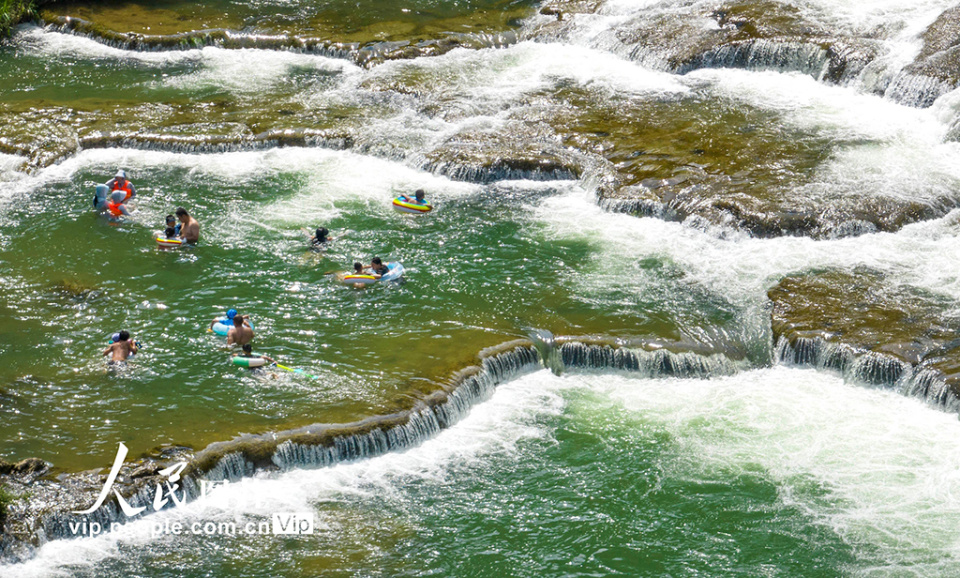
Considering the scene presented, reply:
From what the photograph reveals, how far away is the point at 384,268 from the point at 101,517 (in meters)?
7.22

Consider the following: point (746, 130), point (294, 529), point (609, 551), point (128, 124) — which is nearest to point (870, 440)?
point (609, 551)

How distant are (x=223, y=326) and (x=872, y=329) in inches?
422

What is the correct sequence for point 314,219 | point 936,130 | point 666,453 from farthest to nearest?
point 936,130 < point 314,219 < point 666,453

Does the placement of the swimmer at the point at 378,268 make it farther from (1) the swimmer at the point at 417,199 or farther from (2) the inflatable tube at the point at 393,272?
(1) the swimmer at the point at 417,199

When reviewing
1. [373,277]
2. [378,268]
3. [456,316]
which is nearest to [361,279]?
[373,277]

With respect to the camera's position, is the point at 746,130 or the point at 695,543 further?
the point at 746,130

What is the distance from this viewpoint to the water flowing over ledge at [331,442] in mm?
13977

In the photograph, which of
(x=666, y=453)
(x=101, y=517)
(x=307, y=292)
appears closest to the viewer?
(x=101, y=517)

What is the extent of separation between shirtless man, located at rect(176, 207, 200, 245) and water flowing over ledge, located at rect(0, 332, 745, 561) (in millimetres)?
6739

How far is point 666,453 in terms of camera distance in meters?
16.1

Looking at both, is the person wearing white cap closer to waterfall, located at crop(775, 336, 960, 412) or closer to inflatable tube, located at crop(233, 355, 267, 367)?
inflatable tube, located at crop(233, 355, 267, 367)

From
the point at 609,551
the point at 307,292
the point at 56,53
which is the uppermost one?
the point at 56,53

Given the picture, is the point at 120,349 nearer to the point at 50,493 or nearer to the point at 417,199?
the point at 50,493

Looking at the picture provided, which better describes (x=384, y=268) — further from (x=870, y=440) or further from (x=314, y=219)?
(x=870, y=440)
